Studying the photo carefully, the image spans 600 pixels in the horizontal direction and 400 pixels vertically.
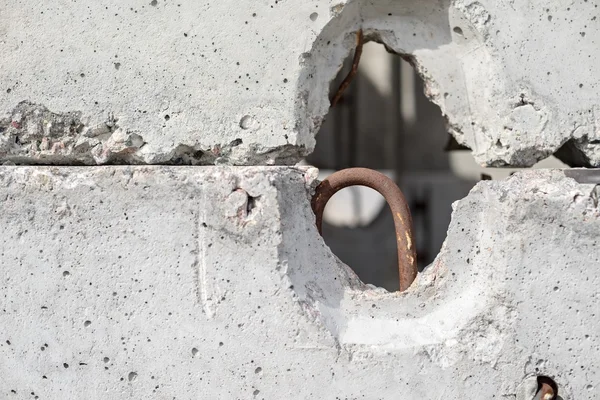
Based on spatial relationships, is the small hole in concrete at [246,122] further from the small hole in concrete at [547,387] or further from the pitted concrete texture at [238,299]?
the small hole in concrete at [547,387]

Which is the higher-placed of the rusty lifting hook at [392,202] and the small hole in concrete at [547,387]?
the rusty lifting hook at [392,202]

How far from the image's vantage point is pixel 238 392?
4.32ft

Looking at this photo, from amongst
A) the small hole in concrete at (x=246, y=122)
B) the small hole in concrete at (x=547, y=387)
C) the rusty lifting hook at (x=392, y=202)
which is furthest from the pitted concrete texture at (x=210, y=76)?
the small hole in concrete at (x=547, y=387)

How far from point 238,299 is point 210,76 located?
1.60 feet

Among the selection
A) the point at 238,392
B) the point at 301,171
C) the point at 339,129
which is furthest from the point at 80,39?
the point at 339,129

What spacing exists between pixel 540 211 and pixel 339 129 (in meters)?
2.24

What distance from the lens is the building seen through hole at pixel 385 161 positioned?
329cm

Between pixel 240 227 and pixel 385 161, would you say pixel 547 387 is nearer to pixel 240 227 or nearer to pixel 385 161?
pixel 240 227

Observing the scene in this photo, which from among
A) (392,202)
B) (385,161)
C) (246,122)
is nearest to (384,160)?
(385,161)

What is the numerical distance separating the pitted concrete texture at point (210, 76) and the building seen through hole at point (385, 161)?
6.12 ft

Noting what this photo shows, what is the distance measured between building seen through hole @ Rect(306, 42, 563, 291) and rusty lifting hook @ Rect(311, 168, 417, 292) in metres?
1.82

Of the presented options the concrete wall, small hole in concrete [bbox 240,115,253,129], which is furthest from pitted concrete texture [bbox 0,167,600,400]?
small hole in concrete [bbox 240,115,253,129]

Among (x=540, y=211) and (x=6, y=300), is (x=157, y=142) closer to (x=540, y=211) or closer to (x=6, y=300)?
(x=6, y=300)

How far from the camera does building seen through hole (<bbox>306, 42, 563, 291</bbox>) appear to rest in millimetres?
3293
